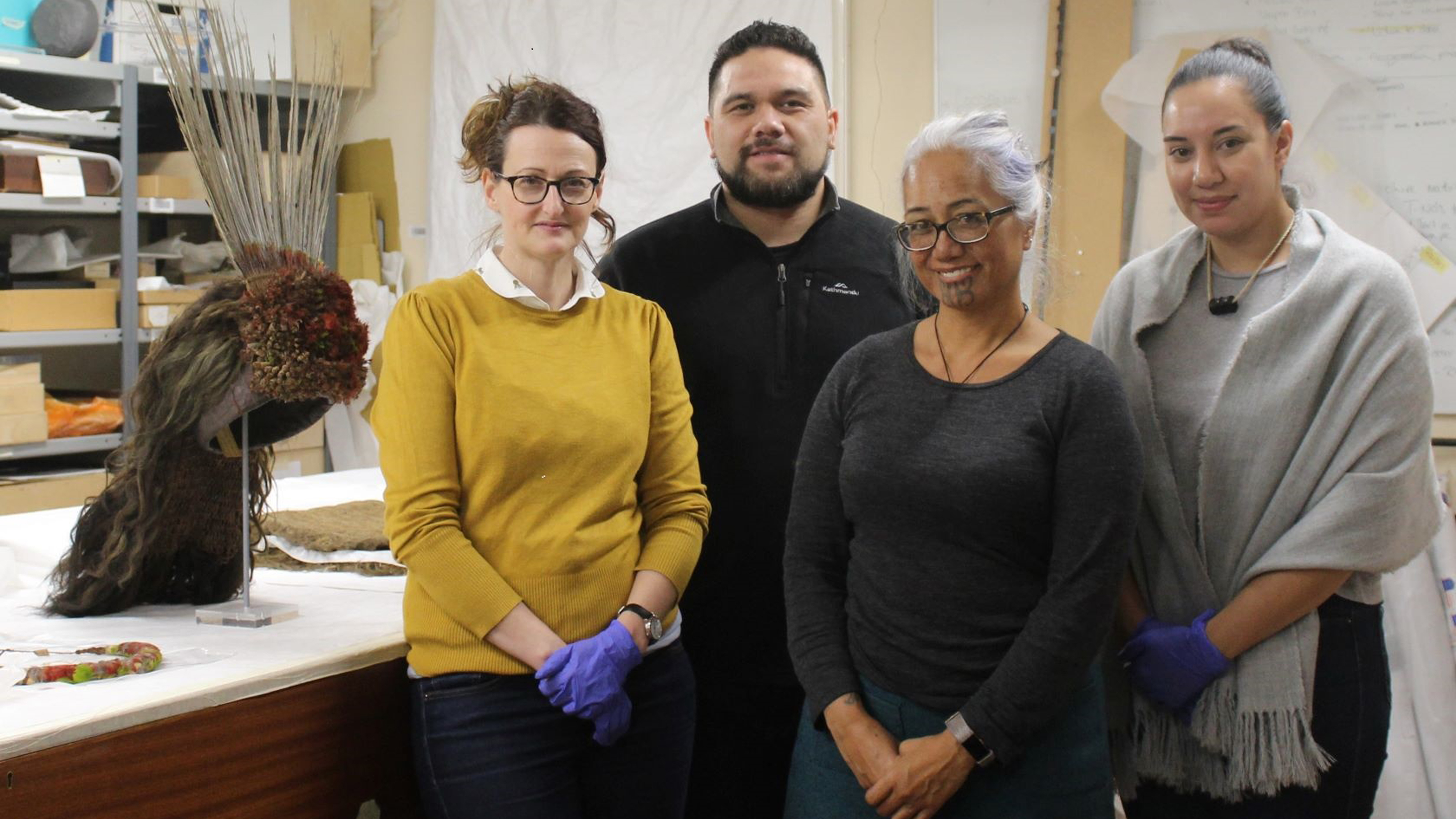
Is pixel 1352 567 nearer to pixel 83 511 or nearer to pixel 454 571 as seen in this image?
pixel 454 571

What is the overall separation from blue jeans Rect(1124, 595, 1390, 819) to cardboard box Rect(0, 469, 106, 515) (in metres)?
3.16

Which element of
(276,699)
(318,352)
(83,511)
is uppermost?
(318,352)

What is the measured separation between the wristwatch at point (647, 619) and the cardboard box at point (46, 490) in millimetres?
2540

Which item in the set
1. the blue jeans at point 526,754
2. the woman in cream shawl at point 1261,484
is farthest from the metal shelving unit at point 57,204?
the woman in cream shawl at point 1261,484

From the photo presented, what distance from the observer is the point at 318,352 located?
1509 millimetres

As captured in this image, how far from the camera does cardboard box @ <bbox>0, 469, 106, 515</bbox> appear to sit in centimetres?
344

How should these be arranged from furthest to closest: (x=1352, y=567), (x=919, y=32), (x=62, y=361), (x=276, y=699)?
(x=62, y=361) → (x=919, y=32) → (x=276, y=699) → (x=1352, y=567)

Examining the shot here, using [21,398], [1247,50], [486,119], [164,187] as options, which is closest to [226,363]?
[486,119]

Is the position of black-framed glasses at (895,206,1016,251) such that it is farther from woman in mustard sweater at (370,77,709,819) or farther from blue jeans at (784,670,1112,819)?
blue jeans at (784,670,1112,819)

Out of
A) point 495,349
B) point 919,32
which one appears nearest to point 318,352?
point 495,349

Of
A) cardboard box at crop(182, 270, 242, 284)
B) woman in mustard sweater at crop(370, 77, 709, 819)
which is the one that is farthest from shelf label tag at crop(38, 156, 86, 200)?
woman in mustard sweater at crop(370, 77, 709, 819)

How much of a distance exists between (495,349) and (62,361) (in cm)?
341

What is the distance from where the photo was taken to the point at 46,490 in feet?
11.5

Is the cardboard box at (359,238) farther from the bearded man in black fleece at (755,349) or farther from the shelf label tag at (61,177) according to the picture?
the bearded man in black fleece at (755,349)
